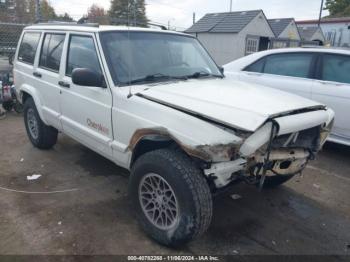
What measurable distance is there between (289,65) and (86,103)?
379 centimetres

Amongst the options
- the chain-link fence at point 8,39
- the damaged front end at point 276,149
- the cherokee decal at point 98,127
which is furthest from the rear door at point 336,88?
the chain-link fence at point 8,39

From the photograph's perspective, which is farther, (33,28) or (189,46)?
(33,28)

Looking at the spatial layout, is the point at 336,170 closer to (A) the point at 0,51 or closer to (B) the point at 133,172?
(B) the point at 133,172

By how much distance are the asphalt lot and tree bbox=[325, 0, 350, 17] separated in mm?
48200

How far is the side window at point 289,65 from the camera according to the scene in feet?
18.9

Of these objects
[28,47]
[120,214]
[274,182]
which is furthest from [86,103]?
[274,182]

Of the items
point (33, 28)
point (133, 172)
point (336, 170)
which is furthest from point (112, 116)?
point (336, 170)

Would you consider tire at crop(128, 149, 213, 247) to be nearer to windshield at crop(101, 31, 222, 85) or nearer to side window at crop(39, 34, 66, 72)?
→ windshield at crop(101, 31, 222, 85)

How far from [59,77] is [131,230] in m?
2.18

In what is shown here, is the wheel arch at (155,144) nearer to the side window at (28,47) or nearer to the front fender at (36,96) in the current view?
the front fender at (36,96)

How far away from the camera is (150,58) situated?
12.1ft

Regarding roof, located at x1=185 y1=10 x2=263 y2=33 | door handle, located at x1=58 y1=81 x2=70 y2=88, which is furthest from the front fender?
roof, located at x1=185 y1=10 x2=263 y2=33

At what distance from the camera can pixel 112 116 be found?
11.2 feet

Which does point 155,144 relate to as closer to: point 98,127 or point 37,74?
point 98,127
